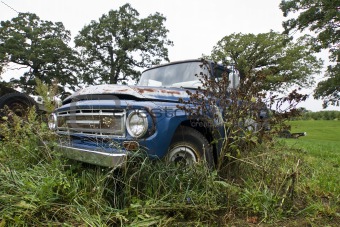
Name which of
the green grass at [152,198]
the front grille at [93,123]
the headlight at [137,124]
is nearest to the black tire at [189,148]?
the green grass at [152,198]

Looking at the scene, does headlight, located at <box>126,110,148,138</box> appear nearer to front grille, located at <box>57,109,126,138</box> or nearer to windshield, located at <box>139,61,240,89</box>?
front grille, located at <box>57,109,126,138</box>

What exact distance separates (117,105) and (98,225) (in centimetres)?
115

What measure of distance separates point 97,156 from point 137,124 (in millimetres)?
488

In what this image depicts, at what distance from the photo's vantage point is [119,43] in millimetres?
30938

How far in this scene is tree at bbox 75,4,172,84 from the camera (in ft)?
99.9

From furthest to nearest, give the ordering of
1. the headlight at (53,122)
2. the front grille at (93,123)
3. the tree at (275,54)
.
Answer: the tree at (275,54) < the headlight at (53,122) < the front grille at (93,123)

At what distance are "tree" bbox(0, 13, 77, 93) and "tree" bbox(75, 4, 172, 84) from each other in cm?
213

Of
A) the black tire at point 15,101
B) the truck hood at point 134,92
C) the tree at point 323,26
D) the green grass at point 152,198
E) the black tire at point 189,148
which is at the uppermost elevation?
the tree at point 323,26

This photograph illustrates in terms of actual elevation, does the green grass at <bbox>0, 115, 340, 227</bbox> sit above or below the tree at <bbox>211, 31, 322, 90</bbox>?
below

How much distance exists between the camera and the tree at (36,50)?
1124 inches

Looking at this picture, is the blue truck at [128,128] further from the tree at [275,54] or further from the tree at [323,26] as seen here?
the tree at [275,54]

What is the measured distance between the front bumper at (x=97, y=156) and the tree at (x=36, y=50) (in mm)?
28813

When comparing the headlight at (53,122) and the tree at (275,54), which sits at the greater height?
the tree at (275,54)

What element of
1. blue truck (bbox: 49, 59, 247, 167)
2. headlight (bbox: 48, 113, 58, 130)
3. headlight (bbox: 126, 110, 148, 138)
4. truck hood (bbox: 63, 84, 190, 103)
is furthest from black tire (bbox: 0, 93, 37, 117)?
headlight (bbox: 126, 110, 148, 138)
